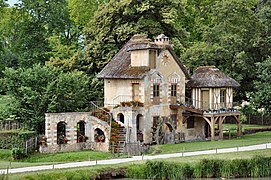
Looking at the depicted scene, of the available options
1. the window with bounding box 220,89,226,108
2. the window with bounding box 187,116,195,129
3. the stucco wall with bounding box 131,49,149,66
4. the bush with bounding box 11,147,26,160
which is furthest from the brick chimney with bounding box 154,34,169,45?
the bush with bounding box 11,147,26,160

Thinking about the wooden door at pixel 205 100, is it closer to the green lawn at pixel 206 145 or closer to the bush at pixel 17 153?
the green lawn at pixel 206 145

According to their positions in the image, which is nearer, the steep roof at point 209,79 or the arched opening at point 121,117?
the arched opening at point 121,117

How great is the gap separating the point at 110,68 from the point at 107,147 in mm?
8326

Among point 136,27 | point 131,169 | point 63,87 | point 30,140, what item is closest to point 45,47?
point 136,27

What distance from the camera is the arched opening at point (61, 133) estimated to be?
45.5 metres

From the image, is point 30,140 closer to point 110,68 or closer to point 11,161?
point 11,161

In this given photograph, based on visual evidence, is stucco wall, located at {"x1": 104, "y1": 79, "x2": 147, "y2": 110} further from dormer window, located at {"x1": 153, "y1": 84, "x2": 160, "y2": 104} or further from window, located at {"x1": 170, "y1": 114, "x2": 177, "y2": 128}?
window, located at {"x1": 170, "y1": 114, "x2": 177, "y2": 128}

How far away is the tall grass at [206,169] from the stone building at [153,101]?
9.73 m

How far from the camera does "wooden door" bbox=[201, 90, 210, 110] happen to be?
5094 cm

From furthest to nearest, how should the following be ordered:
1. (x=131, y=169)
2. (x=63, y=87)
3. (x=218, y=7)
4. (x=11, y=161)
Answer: (x=218, y=7) < (x=63, y=87) < (x=11, y=161) < (x=131, y=169)

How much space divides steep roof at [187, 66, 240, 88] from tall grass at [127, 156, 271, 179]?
46.6ft

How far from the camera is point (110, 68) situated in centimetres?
5025

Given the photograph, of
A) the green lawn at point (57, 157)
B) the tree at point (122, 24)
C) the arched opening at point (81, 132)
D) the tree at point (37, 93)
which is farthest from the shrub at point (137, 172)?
the tree at point (122, 24)

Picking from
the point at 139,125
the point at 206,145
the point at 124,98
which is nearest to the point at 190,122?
the point at 139,125
